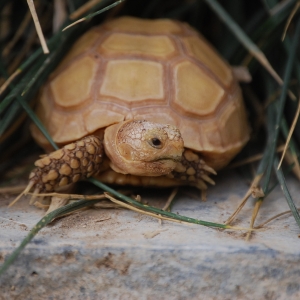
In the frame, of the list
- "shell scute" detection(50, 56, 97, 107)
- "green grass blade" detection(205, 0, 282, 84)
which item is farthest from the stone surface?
"green grass blade" detection(205, 0, 282, 84)

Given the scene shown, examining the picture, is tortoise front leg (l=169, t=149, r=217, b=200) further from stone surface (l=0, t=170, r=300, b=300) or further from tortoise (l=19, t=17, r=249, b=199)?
stone surface (l=0, t=170, r=300, b=300)

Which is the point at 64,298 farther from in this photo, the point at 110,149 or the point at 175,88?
the point at 175,88

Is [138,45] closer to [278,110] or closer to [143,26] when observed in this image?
[143,26]

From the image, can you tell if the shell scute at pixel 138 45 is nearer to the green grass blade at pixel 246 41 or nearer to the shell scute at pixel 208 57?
the shell scute at pixel 208 57

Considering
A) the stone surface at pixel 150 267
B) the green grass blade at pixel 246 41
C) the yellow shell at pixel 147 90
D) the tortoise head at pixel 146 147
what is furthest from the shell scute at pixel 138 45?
the stone surface at pixel 150 267

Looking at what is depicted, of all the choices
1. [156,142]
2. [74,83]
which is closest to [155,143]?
[156,142]

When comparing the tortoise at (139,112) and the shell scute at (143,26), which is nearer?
the tortoise at (139,112)

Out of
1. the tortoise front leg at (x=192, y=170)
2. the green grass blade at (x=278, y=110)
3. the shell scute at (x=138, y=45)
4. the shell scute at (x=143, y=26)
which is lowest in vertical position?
the tortoise front leg at (x=192, y=170)
